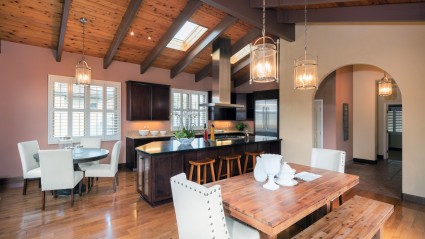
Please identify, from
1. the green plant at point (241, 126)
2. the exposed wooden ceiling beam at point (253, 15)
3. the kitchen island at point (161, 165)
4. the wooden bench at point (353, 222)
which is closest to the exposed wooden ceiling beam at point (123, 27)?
the exposed wooden ceiling beam at point (253, 15)

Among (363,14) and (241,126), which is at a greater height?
(363,14)

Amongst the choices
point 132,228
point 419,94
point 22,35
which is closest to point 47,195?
point 132,228

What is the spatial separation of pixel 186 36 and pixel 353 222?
5.38 metres

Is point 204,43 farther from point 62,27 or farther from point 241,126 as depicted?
point 241,126

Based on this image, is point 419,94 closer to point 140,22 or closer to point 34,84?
point 140,22

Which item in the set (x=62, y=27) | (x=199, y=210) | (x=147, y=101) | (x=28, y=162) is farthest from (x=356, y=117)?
(x=28, y=162)

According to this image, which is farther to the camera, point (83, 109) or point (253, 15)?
point (83, 109)

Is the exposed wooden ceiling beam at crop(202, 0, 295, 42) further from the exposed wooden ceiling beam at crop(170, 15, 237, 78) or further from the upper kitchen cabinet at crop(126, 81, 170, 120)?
the upper kitchen cabinet at crop(126, 81, 170, 120)

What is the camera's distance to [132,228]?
2.87 m

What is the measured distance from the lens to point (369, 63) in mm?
4281

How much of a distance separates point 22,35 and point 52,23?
78 cm

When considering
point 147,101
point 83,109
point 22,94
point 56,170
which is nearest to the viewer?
point 56,170

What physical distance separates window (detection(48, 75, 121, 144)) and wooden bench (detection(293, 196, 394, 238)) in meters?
5.36

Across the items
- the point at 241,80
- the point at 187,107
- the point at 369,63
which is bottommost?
the point at 187,107
